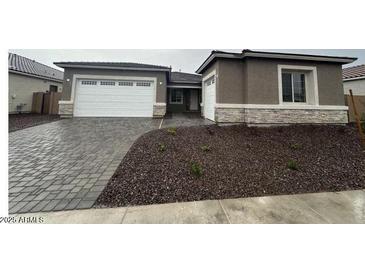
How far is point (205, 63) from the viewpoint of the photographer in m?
9.87

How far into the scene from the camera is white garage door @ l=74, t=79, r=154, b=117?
11156 millimetres

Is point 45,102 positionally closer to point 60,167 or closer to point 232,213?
point 60,167

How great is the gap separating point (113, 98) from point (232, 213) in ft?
36.6

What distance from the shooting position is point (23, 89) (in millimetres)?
13289

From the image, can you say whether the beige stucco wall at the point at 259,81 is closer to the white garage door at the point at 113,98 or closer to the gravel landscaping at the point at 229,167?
the gravel landscaping at the point at 229,167

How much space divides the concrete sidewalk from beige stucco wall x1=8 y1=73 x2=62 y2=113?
15532 millimetres

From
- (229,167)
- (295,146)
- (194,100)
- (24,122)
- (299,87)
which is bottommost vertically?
(229,167)

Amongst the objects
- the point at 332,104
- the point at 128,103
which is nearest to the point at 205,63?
the point at 128,103

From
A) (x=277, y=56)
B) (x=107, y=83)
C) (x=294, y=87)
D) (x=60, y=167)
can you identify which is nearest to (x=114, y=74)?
(x=107, y=83)

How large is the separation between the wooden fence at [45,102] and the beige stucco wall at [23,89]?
39 cm

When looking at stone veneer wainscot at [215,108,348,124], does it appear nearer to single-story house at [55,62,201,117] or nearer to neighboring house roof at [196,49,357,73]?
neighboring house roof at [196,49,357,73]

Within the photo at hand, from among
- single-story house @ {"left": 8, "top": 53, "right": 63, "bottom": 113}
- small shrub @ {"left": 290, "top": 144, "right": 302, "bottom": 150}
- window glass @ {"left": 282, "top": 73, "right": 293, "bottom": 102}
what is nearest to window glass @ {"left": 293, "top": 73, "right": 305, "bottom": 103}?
window glass @ {"left": 282, "top": 73, "right": 293, "bottom": 102}

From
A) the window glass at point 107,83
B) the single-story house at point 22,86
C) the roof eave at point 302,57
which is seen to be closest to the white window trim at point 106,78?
the window glass at point 107,83

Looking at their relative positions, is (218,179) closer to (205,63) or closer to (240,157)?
(240,157)
